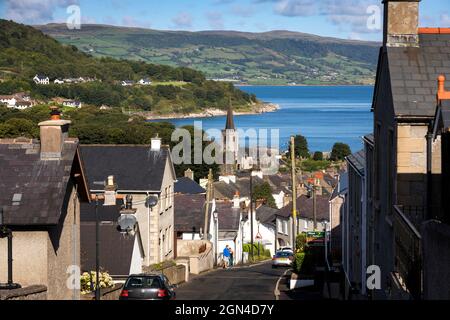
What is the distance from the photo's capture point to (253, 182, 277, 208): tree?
111 metres

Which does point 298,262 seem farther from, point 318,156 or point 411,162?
point 318,156

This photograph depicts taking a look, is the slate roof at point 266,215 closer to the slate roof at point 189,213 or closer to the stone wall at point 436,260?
the slate roof at point 189,213

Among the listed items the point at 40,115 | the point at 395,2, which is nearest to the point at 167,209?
the point at 395,2

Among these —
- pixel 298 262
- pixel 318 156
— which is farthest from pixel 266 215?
pixel 318 156

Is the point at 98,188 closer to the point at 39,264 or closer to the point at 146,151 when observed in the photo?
the point at 146,151

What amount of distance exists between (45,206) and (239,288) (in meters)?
15.3

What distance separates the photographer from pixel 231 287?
3459 centimetres

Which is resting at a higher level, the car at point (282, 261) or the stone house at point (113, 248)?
Answer: the stone house at point (113, 248)

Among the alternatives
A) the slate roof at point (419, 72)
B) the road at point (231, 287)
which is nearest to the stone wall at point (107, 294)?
the road at point (231, 287)

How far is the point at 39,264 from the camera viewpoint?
19.8 metres

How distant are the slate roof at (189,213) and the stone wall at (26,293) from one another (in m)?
33.7

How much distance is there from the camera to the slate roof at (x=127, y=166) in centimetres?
4578

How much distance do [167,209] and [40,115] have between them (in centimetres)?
12796

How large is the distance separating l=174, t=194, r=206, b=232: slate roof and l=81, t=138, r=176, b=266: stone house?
153 inches
